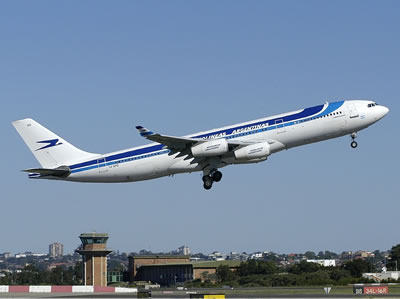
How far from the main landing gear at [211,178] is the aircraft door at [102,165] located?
935 cm

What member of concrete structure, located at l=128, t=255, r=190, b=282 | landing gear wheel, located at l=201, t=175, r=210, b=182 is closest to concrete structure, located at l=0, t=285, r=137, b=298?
landing gear wheel, located at l=201, t=175, r=210, b=182

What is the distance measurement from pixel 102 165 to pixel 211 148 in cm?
1090

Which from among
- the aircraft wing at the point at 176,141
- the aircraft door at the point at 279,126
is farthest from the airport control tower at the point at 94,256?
the aircraft door at the point at 279,126

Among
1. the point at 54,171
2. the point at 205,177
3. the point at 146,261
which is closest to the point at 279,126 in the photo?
the point at 205,177

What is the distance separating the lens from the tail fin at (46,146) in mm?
76125

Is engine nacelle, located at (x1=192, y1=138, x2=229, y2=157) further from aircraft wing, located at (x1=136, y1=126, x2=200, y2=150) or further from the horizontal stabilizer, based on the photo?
the horizontal stabilizer

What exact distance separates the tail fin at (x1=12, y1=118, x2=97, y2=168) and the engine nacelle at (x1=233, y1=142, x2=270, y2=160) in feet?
49.3

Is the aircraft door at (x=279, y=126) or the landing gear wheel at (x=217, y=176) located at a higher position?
the aircraft door at (x=279, y=126)

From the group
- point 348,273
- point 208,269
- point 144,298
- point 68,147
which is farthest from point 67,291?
point 208,269

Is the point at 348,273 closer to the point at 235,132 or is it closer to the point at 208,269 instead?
the point at 208,269

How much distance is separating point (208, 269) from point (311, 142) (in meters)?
90.1

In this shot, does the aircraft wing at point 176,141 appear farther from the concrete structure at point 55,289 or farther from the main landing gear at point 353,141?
the concrete structure at point 55,289

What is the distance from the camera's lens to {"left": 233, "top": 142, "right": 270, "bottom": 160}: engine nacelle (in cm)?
6875

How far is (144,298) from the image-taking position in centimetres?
6475
